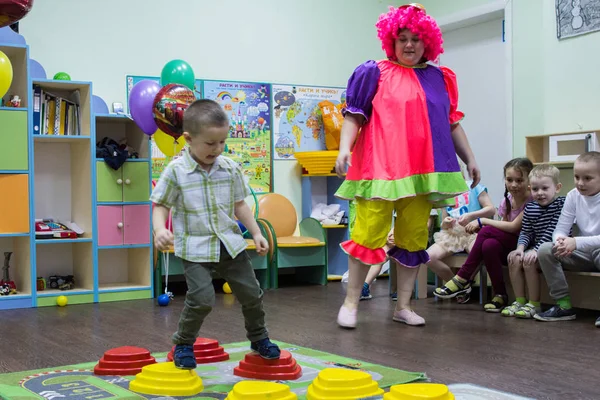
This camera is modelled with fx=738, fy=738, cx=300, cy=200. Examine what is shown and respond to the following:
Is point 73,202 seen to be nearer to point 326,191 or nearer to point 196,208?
point 326,191

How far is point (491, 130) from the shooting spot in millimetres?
5957

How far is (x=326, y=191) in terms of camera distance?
6.38 meters

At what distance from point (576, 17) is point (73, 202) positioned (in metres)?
3.63

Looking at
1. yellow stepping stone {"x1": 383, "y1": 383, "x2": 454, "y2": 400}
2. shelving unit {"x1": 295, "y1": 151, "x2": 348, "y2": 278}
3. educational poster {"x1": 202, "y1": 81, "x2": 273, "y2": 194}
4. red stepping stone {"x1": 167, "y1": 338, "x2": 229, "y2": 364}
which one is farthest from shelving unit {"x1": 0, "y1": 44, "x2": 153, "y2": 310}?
yellow stepping stone {"x1": 383, "y1": 383, "x2": 454, "y2": 400}

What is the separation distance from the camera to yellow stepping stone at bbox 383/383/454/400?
6.30ft

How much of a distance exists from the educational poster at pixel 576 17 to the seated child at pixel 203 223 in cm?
320

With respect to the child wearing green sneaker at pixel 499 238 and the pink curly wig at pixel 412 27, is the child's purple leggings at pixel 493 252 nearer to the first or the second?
the child wearing green sneaker at pixel 499 238

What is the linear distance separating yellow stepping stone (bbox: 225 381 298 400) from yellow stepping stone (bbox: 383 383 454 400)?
277 mm

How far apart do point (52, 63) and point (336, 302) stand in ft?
8.54

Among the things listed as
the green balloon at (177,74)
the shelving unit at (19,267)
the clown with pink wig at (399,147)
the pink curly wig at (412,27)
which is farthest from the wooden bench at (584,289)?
the shelving unit at (19,267)

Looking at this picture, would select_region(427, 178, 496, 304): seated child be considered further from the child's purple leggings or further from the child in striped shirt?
the child in striped shirt

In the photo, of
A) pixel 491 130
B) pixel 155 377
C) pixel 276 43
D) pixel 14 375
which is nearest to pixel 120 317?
pixel 14 375

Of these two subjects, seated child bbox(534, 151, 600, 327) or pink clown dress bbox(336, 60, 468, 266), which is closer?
pink clown dress bbox(336, 60, 468, 266)

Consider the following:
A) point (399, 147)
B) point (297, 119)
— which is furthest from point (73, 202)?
point (399, 147)
